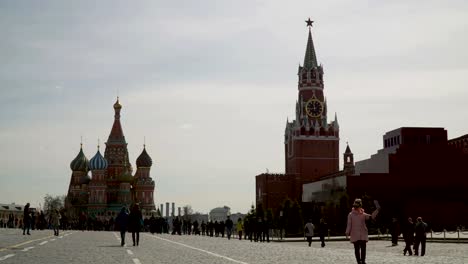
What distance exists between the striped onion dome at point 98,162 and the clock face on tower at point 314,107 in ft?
131

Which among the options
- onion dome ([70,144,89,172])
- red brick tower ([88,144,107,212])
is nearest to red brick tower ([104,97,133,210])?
red brick tower ([88,144,107,212])

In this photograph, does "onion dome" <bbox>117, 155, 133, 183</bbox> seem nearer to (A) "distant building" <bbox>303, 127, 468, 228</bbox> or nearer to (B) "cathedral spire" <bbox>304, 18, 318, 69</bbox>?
(B) "cathedral spire" <bbox>304, 18, 318, 69</bbox>

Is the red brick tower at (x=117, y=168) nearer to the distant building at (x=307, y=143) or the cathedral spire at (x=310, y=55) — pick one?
the distant building at (x=307, y=143)

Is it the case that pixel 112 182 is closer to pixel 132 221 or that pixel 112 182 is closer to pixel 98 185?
pixel 98 185

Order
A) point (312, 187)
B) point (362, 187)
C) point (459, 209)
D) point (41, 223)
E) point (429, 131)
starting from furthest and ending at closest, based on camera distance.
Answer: point (312, 187) < point (429, 131) < point (362, 187) < point (459, 209) < point (41, 223)

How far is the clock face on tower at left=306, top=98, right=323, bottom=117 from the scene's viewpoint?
462 feet

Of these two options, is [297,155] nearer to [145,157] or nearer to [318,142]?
[318,142]

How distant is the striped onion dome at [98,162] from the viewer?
136 metres

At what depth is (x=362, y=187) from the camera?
8556cm

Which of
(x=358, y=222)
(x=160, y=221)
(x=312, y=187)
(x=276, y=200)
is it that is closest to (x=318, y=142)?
(x=276, y=200)

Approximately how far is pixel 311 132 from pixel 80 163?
46.0 meters

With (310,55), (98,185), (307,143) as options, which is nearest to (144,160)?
(98,185)

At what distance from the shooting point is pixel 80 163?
5728 inches

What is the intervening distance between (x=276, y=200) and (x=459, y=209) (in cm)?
5701
